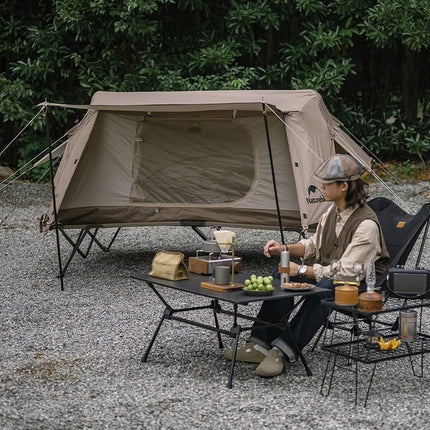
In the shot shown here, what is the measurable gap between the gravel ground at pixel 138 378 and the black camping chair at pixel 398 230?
495 millimetres

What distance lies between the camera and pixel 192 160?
25.1ft

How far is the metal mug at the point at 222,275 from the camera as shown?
4.36 metres

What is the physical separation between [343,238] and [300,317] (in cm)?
44

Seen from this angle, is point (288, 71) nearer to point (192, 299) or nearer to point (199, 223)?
point (199, 223)

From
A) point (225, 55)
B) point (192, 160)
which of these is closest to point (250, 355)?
point (192, 160)

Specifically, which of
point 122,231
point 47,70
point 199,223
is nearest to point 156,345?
point 199,223

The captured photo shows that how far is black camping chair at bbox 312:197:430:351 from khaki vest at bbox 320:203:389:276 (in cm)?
7

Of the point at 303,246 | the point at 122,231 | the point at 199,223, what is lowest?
the point at 122,231

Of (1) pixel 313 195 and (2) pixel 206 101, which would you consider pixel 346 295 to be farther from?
(2) pixel 206 101

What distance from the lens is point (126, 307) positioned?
236 inches

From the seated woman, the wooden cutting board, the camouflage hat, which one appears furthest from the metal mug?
the camouflage hat

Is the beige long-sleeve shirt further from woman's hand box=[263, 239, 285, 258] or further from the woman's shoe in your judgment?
the woman's shoe

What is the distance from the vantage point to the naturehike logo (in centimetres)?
671

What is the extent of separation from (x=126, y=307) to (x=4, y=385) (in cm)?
178
